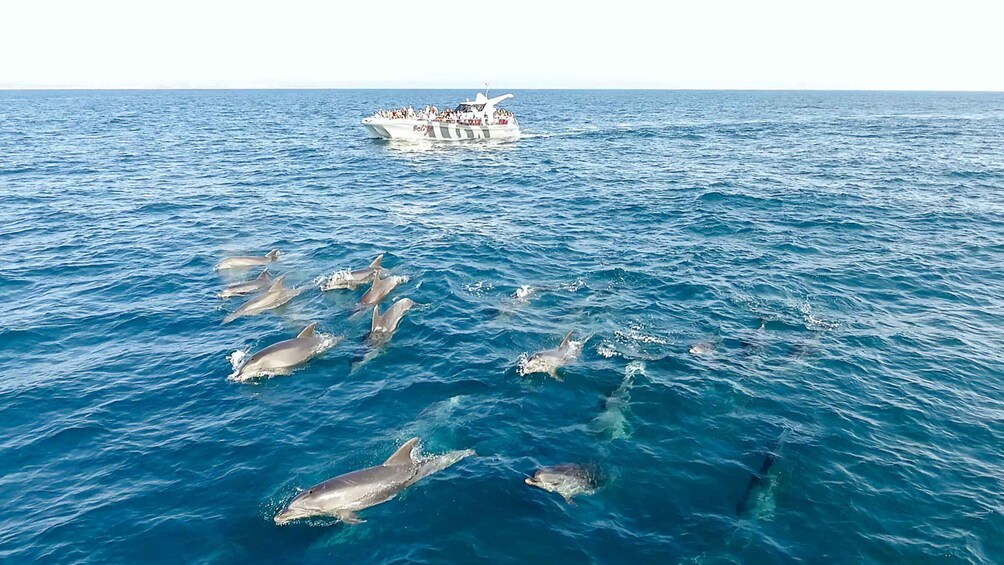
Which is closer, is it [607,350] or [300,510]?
[300,510]

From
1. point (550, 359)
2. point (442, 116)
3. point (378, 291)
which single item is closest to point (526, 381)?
point (550, 359)

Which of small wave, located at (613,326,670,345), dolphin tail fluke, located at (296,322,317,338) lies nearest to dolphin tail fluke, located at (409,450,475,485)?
dolphin tail fluke, located at (296,322,317,338)

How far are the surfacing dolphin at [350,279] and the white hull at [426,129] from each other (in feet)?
174

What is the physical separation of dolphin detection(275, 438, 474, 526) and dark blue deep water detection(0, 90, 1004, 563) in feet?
1.13

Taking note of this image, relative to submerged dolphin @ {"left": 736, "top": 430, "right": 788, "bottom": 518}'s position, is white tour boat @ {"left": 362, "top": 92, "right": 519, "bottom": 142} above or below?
above

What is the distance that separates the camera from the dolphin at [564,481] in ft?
51.4

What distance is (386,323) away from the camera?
25.1 metres

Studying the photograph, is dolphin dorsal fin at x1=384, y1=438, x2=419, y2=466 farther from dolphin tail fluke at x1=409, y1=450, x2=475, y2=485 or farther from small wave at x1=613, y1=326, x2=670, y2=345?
small wave at x1=613, y1=326, x2=670, y2=345

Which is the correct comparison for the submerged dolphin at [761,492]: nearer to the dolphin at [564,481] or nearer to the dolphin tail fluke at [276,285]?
the dolphin at [564,481]

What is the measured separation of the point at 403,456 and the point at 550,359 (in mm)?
7709

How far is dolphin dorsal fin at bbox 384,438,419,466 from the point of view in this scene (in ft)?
52.9

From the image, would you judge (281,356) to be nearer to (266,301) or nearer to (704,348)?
(266,301)

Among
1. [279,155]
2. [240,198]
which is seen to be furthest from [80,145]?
[240,198]

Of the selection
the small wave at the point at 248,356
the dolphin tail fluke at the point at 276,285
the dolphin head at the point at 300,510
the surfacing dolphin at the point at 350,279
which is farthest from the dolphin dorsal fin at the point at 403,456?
the dolphin tail fluke at the point at 276,285
